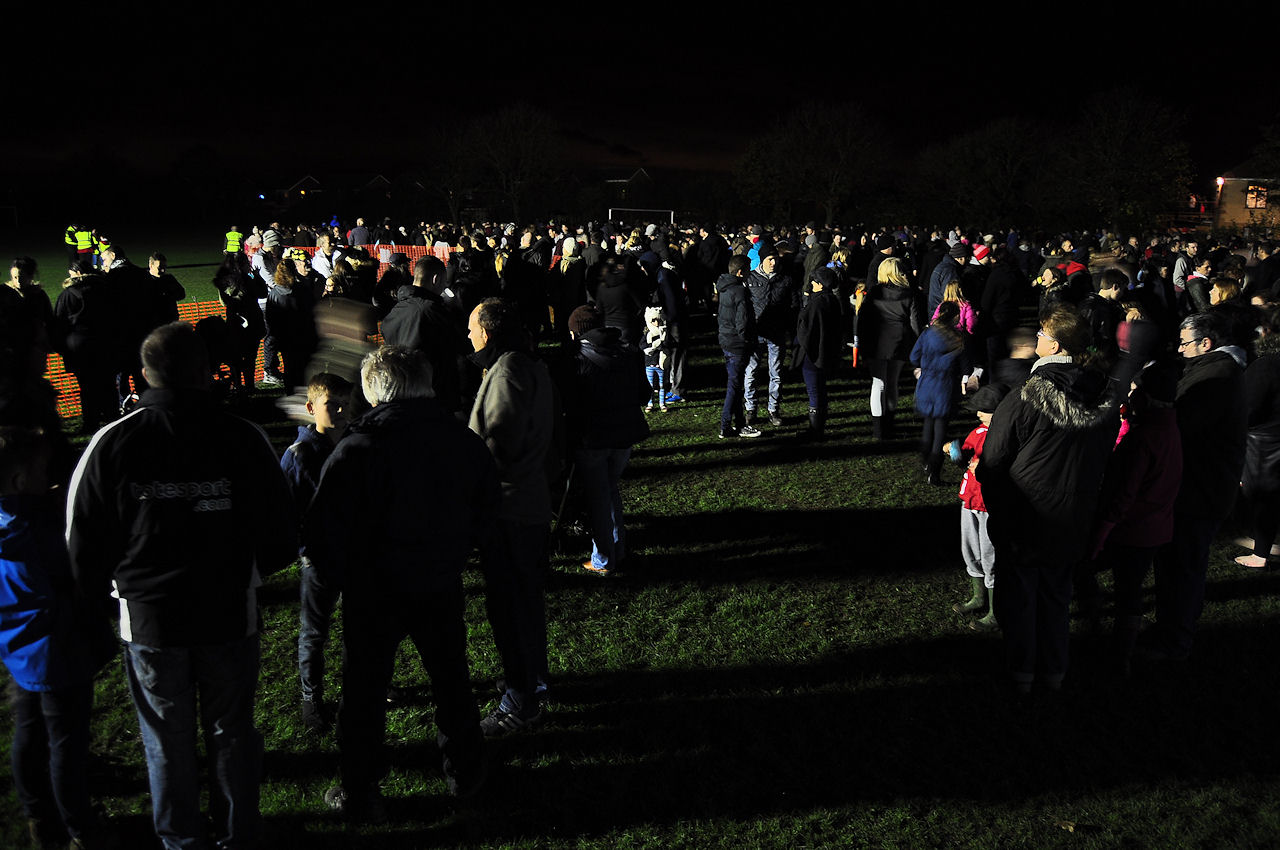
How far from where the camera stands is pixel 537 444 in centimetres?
448

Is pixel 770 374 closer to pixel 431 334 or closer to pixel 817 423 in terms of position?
pixel 817 423

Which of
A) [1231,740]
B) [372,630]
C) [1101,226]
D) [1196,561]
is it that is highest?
[1101,226]

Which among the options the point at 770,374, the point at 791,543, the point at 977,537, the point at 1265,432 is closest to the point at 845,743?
the point at 977,537

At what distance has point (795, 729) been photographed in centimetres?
449

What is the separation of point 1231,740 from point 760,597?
2785 millimetres

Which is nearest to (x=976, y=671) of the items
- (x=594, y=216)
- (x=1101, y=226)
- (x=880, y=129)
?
(x=1101, y=226)

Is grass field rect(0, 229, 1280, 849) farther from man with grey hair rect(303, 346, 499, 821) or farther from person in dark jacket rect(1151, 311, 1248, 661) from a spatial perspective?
A: man with grey hair rect(303, 346, 499, 821)

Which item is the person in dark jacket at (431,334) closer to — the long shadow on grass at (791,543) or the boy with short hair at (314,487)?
the boy with short hair at (314,487)

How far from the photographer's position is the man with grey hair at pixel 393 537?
341 centimetres

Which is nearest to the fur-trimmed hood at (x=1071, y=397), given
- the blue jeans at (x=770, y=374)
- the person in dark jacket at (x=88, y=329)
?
the blue jeans at (x=770, y=374)

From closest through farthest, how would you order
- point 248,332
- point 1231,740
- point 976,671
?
point 1231,740, point 976,671, point 248,332

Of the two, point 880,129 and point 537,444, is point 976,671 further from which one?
point 880,129

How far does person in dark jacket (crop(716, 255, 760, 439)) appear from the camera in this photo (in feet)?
30.1

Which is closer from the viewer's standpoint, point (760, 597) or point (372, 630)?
point (372, 630)
